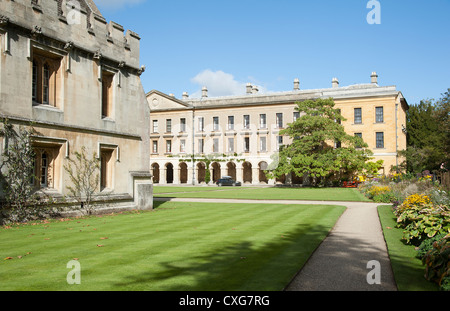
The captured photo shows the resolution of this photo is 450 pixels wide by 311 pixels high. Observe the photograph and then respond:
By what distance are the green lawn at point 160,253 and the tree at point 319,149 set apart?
3131 centimetres

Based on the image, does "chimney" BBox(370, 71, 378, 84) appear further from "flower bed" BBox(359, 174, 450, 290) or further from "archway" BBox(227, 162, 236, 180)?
"flower bed" BBox(359, 174, 450, 290)

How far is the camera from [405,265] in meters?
6.75

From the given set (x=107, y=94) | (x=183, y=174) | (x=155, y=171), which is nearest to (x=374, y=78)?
(x=183, y=174)

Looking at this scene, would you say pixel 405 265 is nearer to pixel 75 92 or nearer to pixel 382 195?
pixel 75 92

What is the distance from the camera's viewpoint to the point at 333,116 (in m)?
45.5

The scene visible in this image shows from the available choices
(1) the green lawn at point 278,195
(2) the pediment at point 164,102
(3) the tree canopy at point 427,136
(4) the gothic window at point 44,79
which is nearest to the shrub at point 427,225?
Result: (4) the gothic window at point 44,79

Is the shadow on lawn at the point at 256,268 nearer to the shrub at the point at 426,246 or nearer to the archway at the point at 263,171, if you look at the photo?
the shrub at the point at 426,246

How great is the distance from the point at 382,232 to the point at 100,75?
39.4ft

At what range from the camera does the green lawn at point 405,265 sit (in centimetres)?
558

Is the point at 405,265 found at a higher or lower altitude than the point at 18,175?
lower

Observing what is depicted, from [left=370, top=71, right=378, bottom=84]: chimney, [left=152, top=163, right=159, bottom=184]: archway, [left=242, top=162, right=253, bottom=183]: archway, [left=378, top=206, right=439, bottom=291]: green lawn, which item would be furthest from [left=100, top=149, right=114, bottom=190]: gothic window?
[left=152, top=163, right=159, bottom=184]: archway

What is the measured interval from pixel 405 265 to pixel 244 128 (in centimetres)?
5097
